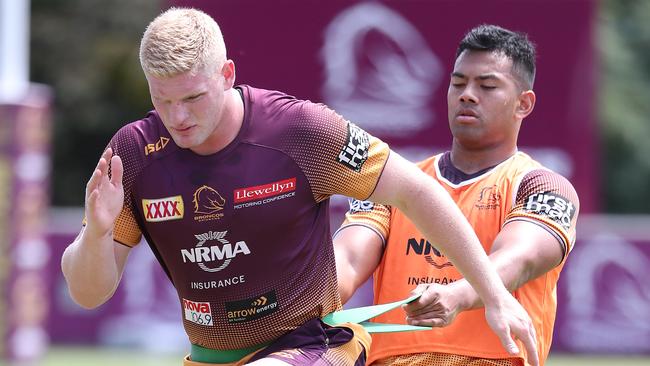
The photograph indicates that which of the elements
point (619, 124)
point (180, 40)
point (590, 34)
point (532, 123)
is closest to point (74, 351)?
point (532, 123)

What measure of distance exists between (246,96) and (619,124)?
1986 centimetres

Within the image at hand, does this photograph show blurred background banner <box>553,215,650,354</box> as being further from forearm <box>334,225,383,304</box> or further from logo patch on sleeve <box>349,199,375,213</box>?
forearm <box>334,225,383,304</box>

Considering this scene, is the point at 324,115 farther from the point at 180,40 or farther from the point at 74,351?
the point at 74,351

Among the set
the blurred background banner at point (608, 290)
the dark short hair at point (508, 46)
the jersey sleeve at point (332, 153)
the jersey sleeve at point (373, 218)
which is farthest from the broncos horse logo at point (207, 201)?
the blurred background banner at point (608, 290)

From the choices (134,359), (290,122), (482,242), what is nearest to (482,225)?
(482,242)

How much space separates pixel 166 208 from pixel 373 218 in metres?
1.15

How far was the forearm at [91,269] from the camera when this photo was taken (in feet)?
14.8

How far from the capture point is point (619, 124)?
23703mm

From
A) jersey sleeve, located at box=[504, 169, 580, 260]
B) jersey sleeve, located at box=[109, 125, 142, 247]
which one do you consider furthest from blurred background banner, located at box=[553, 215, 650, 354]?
jersey sleeve, located at box=[109, 125, 142, 247]

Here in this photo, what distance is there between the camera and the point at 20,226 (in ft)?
38.9

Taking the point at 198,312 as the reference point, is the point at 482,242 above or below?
above

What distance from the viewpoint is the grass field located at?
13.6 meters

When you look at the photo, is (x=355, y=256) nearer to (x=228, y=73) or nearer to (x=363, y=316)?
(x=363, y=316)

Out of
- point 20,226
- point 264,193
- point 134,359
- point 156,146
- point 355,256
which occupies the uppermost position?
point 156,146
